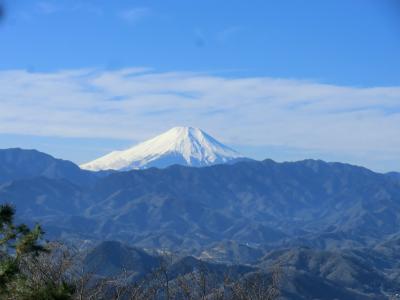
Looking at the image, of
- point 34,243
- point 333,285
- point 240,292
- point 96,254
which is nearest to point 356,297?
point 333,285

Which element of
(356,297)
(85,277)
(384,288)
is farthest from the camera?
(384,288)

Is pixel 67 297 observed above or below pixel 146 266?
above

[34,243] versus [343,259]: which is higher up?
[34,243]

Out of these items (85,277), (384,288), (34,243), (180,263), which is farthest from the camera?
(384,288)

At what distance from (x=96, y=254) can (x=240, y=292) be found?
138 m

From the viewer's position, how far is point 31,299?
12.7 meters

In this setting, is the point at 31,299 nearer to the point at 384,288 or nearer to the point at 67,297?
the point at 67,297

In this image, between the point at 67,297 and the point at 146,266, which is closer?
the point at 67,297

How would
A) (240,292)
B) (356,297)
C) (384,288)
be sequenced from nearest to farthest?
(240,292) < (356,297) < (384,288)

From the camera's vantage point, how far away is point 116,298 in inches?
805

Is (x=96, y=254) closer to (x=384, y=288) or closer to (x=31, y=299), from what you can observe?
(x=384, y=288)

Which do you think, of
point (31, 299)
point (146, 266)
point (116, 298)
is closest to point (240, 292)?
point (116, 298)

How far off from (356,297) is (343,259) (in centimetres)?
4163

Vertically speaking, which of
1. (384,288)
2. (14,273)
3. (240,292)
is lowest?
(384,288)
